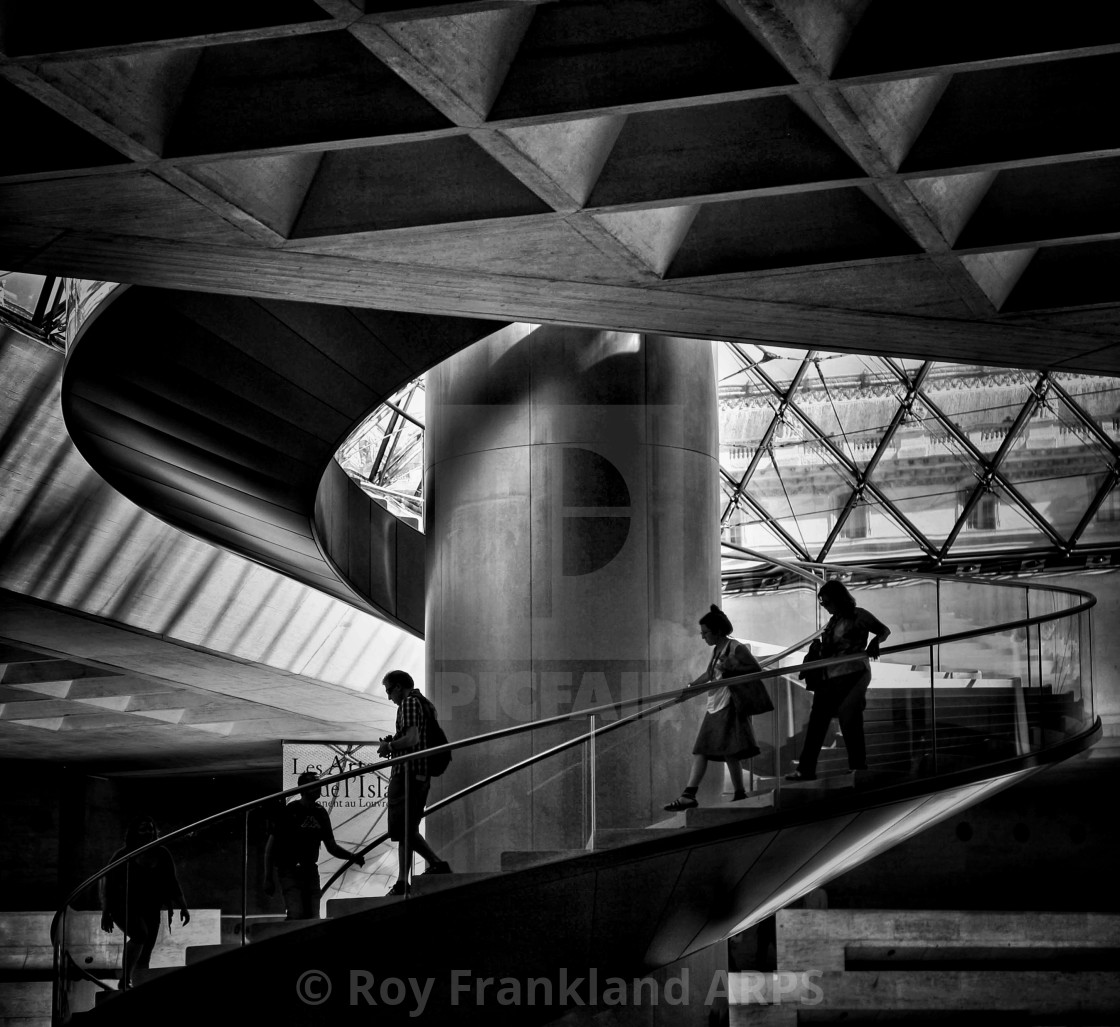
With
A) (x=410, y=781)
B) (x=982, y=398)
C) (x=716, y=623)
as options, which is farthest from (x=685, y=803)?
(x=982, y=398)

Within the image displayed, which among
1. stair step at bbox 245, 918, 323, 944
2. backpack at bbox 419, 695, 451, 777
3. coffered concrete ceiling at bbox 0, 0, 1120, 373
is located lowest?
stair step at bbox 245, 918, 323, 944

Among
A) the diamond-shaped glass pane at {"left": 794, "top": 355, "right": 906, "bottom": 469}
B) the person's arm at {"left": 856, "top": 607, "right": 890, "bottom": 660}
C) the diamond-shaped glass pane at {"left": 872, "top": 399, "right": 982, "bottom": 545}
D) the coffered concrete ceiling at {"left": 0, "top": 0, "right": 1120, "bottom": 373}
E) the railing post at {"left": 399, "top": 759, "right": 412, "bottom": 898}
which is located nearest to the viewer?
the coffered concrete ceiling at {"left": 0, "top": 0, "right": 1120, "bottom": 373}

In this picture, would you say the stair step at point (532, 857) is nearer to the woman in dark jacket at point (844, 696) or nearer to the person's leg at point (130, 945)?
the woman in dark jacket at point (844, 696)

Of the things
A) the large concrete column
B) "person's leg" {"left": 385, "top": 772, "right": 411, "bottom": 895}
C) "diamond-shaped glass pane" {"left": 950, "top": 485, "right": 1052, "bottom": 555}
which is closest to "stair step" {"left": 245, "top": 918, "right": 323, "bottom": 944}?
"person's leg" {"left": 385, "top": 772, "right": 411, "bottom": 895}

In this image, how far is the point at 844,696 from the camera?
14.0m

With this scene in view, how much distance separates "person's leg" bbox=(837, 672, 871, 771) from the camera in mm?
14039

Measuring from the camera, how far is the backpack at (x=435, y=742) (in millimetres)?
13430

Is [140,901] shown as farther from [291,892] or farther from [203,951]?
[291,892]

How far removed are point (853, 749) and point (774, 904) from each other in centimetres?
406

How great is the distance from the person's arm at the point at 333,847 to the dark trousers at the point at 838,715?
423cm

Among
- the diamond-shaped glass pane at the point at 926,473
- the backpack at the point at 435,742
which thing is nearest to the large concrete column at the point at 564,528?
the backpack at the point at 435,742

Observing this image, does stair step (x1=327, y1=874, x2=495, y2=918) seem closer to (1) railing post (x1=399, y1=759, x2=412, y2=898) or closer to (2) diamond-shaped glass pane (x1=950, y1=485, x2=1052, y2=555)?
(1) railing post (x1=399, y1=759, x2=412, y2=898)

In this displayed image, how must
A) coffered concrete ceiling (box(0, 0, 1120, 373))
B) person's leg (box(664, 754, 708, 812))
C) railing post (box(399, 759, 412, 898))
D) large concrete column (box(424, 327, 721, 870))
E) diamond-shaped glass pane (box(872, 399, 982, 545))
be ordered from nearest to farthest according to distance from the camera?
1. coffered concrete ceiling (box(0, 0, 1120, 373))
2. railing post (box(399, 759, 412, 898))
3. person's leg (box(664, 754, 708, 812))
4. large concrete column (box(424, 327, 721, 870))
5. diamond-shaped glass pane (box(872, 399, 982, 545))

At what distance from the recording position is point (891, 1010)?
2834cm
